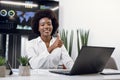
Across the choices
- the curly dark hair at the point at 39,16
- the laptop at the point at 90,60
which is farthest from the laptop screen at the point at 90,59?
the curly dark hair at the point at 39,16

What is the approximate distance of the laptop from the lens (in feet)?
4.82

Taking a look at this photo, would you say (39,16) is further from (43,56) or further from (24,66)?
(24,66)

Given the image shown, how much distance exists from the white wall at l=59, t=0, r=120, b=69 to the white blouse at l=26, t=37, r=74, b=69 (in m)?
1.95

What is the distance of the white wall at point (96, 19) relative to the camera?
4373 millimetres

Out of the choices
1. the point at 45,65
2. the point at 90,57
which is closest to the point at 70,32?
the point at 45,65

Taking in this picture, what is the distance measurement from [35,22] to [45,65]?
60 centimetres

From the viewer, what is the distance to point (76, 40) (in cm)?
470

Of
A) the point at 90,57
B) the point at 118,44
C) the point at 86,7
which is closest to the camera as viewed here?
the point at 90,57

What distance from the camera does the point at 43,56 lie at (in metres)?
2.28

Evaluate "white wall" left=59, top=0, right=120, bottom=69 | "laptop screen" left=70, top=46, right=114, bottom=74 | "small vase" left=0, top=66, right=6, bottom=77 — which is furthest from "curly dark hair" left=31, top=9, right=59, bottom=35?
"white wall" left=59, top=0, right=120, bottom=69

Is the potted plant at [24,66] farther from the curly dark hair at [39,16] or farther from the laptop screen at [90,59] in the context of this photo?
the curly dark hair at [39,16]

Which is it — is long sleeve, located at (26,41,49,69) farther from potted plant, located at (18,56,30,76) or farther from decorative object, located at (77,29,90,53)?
decorative object, located at (77,29,90,53)

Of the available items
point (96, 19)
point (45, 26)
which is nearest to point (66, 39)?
point (96, 19)

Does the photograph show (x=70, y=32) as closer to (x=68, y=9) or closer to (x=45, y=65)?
(x=68, y=9)
